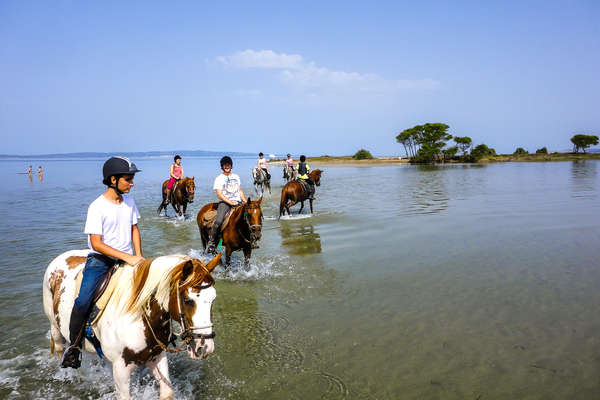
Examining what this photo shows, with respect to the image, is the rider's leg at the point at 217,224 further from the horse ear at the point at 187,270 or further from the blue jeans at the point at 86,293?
the horse ear at the point at 187,270

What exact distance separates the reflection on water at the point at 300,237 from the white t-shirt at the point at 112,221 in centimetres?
634

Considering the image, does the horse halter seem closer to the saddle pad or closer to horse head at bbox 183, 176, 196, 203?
the saddle pad

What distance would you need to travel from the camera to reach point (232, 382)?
4016 mm

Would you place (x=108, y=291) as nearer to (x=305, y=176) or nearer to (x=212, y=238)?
(x=212, y=238)

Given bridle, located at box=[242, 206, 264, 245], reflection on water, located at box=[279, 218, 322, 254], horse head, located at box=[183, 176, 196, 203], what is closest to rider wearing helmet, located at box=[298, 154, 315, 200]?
reflection on water, located at box=[279, 218, 322, 254]

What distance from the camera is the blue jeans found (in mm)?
3055

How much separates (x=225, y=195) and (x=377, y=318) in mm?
4163

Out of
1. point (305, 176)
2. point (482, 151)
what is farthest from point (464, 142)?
point (305, 176)

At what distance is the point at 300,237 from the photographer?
11.2 meters

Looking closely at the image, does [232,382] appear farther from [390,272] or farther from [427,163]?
[427,163]

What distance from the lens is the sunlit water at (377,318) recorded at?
155 inches

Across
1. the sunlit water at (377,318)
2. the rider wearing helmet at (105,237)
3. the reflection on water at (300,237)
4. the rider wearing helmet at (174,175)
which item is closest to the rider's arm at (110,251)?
the rider wearing helmet at (105,237)

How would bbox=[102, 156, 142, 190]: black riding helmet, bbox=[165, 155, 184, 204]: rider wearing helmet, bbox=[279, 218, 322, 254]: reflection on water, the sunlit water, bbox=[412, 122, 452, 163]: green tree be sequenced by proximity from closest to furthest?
1. bbox=[102, 156, 142, 190]: black riding helmet
2. the sunlit water
3. bbox=[279, 218, 322, 254]: reflection on water
4. bbox=[165, 155, 184, 204]: rider wearing helmet
5. bbox=[412, 122, 452, 163]: green tree

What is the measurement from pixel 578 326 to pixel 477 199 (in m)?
14.2
